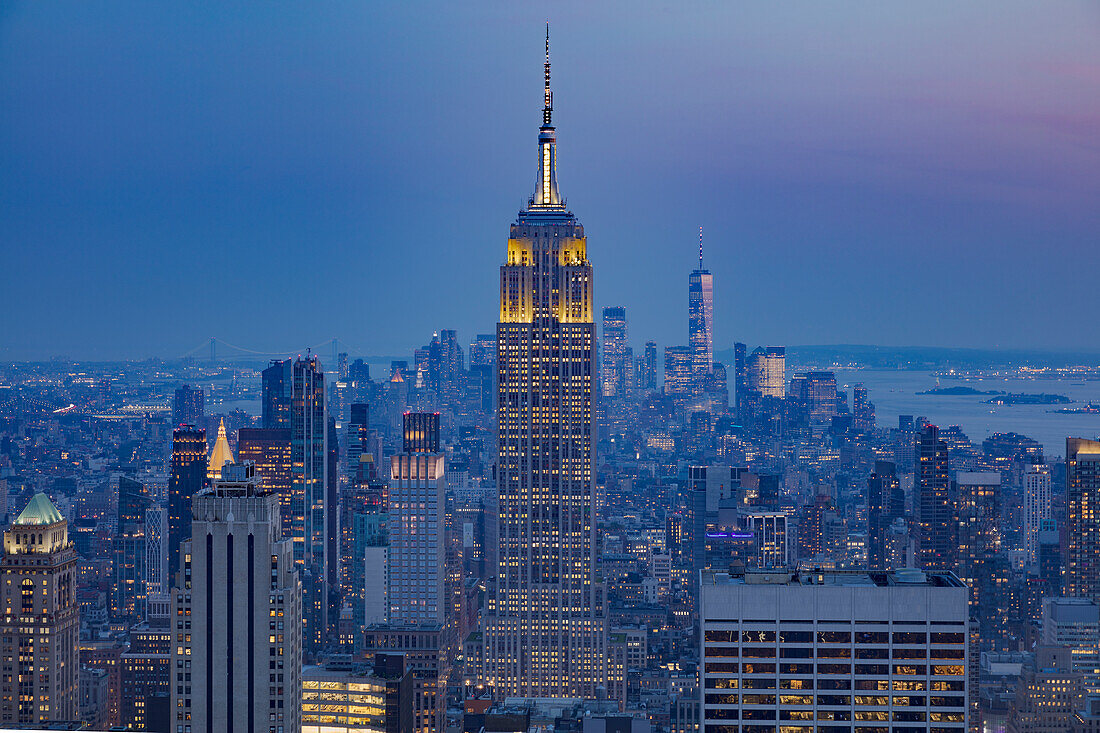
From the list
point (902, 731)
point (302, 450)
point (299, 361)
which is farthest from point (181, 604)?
point (302, 450)

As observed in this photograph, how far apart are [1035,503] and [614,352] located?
709 cm

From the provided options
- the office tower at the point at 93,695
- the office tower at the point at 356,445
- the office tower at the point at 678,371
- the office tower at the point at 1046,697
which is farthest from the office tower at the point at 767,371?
the office tower at the point at 93,695

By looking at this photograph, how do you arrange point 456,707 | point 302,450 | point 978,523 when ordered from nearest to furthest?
point 456,707
point 978,523
point 302,450

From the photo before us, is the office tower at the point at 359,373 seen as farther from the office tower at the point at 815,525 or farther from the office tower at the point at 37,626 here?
the office tower at the point at 815,525

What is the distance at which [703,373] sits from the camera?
78.0 feet

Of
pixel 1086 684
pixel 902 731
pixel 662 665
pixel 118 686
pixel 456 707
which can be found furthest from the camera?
pixel 662 665

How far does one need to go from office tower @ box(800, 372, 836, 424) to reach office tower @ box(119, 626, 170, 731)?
897cm

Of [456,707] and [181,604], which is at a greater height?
[181,604]

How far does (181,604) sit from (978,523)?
50.1 ft

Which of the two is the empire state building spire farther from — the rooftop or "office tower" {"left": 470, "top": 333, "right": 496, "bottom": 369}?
the rooftop

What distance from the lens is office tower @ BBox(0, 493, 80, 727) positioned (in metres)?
14.5

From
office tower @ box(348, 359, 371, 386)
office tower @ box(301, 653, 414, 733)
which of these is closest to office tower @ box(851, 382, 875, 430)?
office tower @ box(348, 359, 371, 386)

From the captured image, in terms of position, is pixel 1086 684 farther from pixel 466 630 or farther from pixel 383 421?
pixel 383 421

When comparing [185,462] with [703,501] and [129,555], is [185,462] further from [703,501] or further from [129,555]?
[703,501]
